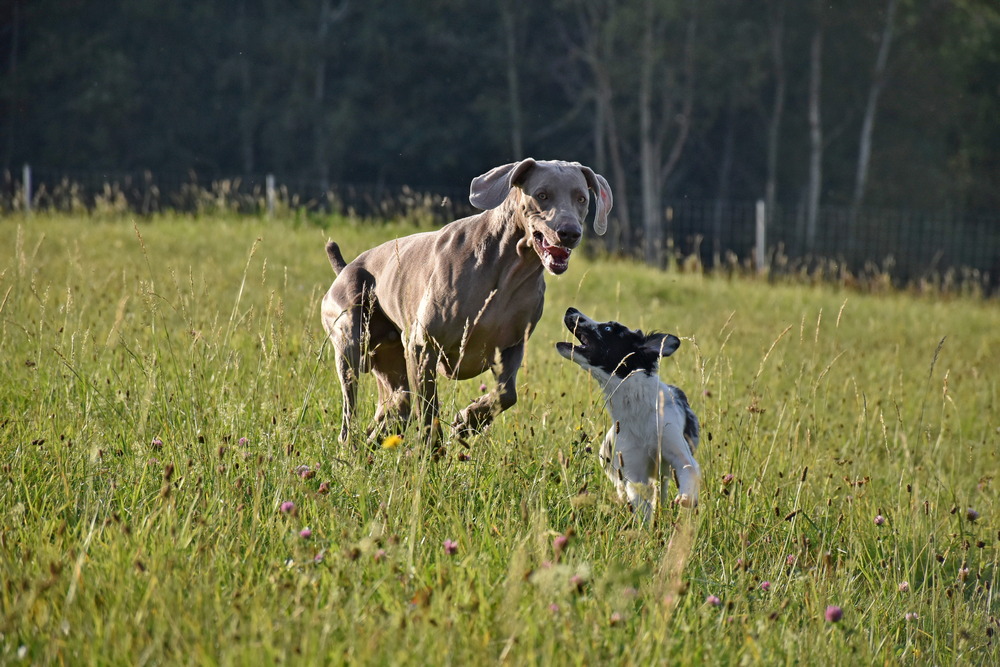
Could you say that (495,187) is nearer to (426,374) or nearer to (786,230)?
(426,374)

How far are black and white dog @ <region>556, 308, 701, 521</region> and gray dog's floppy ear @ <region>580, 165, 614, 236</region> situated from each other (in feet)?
1.36

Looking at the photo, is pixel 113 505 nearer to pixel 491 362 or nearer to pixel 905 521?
pixel 491 362

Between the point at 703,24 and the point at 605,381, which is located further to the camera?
the point at 703,24

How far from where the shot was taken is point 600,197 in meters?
4.68

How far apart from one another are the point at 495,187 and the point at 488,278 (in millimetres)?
402

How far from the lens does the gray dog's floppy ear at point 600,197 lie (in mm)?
4670

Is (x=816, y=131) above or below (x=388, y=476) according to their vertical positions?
below

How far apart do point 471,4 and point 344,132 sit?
661 cm

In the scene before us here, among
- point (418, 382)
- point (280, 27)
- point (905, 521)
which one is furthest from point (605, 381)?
point (280, 27)

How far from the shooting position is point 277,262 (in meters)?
11.5

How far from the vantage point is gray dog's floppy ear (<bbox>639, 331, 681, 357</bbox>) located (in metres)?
4.45

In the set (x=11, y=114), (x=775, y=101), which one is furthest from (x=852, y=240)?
(x=11, y=114)

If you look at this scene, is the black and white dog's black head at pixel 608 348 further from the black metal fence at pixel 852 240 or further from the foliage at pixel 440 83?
the foliage at pixel 440 83

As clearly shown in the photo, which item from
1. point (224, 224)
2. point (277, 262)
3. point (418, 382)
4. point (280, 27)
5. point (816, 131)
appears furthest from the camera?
point (280, 27)
